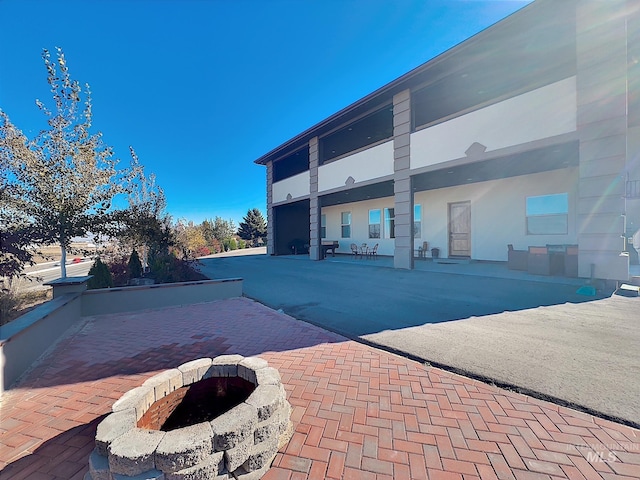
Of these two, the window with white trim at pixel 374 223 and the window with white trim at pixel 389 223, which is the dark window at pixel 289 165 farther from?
the window with white trim at pixel 389 223

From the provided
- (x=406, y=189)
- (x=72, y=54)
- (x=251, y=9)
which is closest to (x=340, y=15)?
(x=251, y=9)

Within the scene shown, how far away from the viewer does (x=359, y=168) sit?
12.3 m

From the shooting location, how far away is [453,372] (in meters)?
3.08

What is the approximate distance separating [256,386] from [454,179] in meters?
11.8

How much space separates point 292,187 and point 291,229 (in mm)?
3951

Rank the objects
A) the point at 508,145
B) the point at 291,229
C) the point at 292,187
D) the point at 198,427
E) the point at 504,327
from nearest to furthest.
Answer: the point at 198,427 → the point at 504,327 → the point at 508,145 → the point at 292,187 → the point at 291,229

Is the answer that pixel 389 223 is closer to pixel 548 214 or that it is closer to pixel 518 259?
pixel 518 259

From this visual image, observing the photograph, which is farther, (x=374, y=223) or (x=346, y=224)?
(x=346, y=224)

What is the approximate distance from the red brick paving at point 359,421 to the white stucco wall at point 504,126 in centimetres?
789

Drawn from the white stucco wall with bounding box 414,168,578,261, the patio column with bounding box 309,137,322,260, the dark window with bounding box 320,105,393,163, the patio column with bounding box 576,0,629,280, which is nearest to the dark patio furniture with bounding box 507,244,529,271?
the white stucco wall with bounding box 414,168,578,261

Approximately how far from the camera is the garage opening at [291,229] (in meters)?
18.8

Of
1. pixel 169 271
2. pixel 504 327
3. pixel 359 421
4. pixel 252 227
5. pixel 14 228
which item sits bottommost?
pixel 359 421

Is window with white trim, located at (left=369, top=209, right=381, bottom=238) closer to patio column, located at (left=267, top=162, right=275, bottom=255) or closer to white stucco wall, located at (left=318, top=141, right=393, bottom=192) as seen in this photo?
white stucco wall, located at (left=318, top=141, right=393, bottom=192)

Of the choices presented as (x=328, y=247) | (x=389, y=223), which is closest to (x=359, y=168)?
(x=389, y=223)
